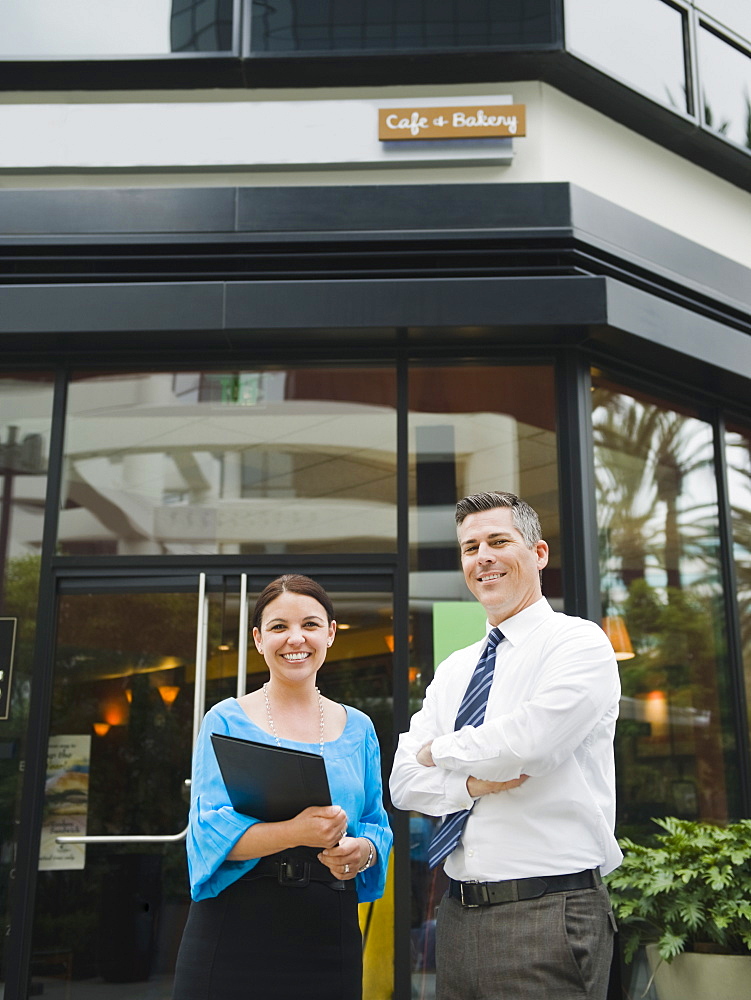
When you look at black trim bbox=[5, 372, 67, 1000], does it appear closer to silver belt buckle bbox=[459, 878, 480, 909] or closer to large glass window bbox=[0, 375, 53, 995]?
large glass window bbox=[0, 375, 53, 995]

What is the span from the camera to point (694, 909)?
452 cm

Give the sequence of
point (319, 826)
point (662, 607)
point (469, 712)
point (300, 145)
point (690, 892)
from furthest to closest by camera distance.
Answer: point (662, 607) → point (300, 145) → point (690, 892) → point (469, 712) → point (319, 826)

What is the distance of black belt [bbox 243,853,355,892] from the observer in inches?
106

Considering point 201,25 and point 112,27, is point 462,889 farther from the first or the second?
point 112,27

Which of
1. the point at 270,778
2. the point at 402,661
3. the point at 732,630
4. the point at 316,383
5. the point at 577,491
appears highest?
the point at 316,383

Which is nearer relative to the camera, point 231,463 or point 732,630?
Result: point 231,463

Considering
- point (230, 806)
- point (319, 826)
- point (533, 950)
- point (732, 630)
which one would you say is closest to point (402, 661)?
point (732, 630)

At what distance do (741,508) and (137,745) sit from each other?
413 cm

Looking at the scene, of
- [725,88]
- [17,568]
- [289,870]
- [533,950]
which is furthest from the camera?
[725,88]

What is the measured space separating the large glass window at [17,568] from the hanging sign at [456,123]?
8.33 feet

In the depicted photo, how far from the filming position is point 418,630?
5.59m

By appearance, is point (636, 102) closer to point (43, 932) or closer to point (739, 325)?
point (739, 325)

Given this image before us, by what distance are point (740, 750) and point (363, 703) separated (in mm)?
2388

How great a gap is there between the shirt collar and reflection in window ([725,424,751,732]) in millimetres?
4015
